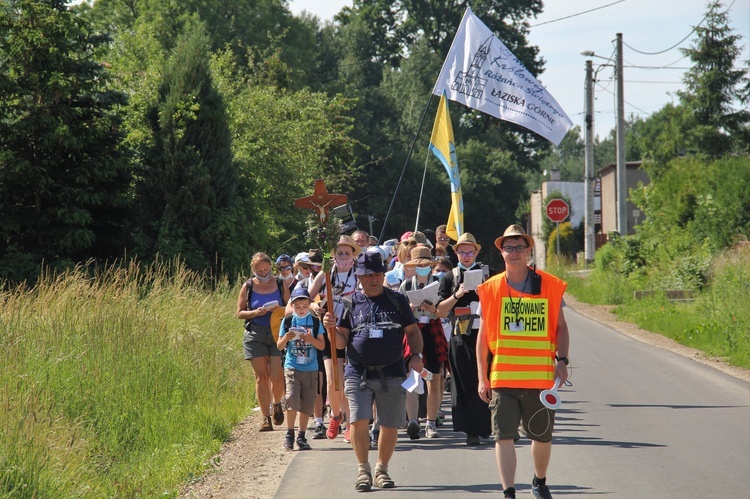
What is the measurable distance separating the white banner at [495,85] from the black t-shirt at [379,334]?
7436 mm

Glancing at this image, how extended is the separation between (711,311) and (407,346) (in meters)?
12.6

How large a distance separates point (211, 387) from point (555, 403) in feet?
20.7

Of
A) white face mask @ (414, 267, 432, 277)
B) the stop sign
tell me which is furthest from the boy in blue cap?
the stop sign

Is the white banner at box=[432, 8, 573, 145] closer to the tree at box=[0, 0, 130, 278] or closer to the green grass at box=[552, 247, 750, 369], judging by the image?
the green grass at box=[552, 247, 750, 369]

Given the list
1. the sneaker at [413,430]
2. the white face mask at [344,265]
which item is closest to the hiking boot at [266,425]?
the sneaker at [413,430]

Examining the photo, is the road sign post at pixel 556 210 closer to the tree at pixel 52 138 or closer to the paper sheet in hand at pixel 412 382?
the tree at pixel 52 138

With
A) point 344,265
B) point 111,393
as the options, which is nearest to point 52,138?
point 111,393

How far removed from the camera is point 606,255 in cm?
3228

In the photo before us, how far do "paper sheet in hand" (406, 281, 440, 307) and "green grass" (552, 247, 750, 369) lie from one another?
799 cm

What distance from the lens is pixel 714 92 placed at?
4912 cm

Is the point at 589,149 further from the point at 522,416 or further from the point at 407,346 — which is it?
the point at 522,416

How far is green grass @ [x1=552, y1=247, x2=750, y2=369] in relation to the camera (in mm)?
17484

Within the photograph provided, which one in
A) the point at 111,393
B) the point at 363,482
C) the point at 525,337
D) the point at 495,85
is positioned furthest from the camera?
the point at 495,85

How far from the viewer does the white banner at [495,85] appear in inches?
615
